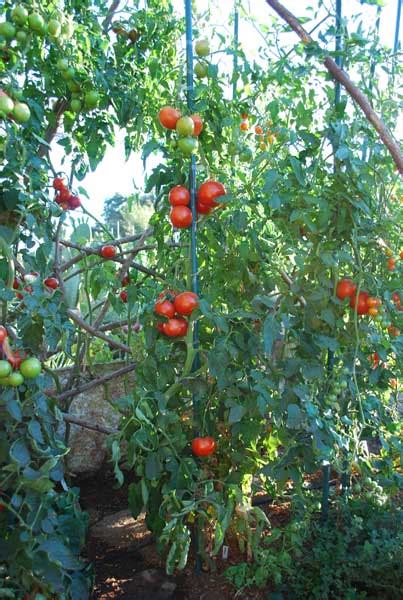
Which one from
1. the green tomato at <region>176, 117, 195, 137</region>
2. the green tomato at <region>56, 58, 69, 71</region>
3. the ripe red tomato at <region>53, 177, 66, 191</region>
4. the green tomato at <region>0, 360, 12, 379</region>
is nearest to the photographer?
the green tomato at <region>0, 360, 12, 379</region>

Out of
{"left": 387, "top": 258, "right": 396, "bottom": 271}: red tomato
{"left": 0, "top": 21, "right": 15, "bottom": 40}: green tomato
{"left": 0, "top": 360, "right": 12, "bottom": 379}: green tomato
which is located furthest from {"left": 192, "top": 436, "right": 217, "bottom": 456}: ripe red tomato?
{"left": 0, "top": 21, "right": 15, "bottom": 40}: green tomato

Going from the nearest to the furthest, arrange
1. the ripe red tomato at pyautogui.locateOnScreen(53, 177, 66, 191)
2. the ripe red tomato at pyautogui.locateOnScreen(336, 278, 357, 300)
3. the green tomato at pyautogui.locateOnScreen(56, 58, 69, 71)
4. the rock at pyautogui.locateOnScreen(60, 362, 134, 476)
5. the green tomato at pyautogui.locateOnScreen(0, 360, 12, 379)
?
the green tomato at pyautogui.locateOnScreen(0, 360, 12, 379) → the ripe red tomato at pyautogui.locateOnScreen(336, 278, 357, 300) → the green tomato at pyautogui.locateOnScreen(56, 58, 69, 71) → the ripe red tomato at pyautogui.locateOnScreen(53, 177, 66, 191) → the rock at pyautogui.locateOnScreen(60, 362, 134, 476)

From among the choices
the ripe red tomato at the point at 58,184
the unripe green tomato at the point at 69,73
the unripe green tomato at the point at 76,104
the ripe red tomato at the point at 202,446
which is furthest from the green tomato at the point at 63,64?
the ripe red tomato at the point at 202,446

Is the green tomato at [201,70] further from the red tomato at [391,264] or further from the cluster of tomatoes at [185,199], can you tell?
the red tomato at [391,264]

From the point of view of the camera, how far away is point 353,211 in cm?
139

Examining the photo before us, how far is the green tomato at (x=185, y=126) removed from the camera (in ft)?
4.29

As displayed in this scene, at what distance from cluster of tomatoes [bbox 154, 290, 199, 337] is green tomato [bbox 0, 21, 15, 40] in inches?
28.1

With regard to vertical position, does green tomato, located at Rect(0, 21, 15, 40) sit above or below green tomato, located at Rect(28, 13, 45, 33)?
below

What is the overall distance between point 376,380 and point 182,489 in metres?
0.55

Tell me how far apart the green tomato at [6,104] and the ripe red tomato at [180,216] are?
43 cm

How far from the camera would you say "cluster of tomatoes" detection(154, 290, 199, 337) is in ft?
4.53

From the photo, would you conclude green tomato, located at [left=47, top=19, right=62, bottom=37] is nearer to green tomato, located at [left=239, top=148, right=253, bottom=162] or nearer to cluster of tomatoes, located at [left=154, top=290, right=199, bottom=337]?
green tomato, located at [left=239, top=148, right=253, bottom=162]

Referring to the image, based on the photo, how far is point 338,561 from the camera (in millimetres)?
1512

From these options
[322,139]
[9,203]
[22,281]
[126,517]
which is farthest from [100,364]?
[322,139]
